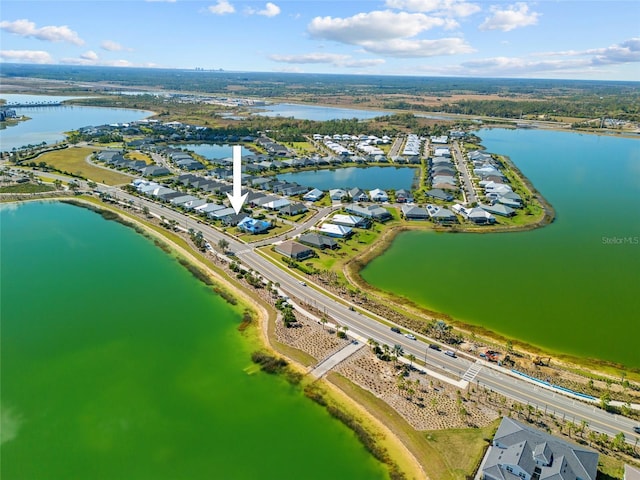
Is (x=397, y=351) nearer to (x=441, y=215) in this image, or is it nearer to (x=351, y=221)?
(x=351, y=221)

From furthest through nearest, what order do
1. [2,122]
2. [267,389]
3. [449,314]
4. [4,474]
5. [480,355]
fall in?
1. [2,122]
2. [449,314]
3. [480,355]
4. [267,389]
5. [4,474]

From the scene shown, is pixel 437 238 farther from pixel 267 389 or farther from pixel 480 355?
pixel 267 389

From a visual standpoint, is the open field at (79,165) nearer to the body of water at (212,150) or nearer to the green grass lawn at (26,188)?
the green grass lawn at (26,188)

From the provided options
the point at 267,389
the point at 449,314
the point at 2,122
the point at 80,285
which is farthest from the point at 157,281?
the point at 2,122

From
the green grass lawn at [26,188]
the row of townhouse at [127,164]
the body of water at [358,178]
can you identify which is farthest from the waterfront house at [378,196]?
the green grass lawn at [26,188]

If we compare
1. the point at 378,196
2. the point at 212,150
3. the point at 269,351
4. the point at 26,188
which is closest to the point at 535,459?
the point at 269,351

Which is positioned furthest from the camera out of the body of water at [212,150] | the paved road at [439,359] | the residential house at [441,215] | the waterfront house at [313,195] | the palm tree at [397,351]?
the body of water at [212,150]

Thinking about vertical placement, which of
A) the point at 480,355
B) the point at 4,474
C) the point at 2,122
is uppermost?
the point at 2,122
